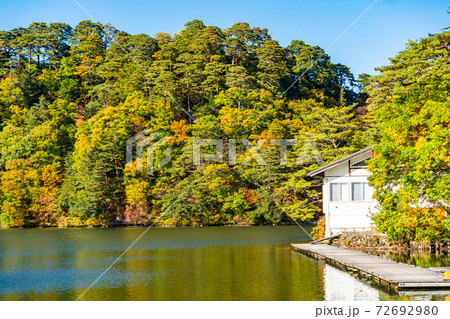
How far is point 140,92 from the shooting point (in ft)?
196

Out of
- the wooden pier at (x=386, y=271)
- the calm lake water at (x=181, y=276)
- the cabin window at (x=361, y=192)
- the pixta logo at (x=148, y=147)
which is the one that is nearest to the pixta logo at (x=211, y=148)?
the pixta logo at (x=148, y=147)

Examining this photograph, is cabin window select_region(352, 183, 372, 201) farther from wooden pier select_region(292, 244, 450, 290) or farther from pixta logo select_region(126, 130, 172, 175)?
pixta logo select_region(126, 130, 172, 175)

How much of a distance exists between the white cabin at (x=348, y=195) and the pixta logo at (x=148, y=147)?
2938cm

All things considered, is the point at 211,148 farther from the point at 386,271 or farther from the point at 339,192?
the point at 386,271

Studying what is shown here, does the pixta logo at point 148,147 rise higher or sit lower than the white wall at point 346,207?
higher

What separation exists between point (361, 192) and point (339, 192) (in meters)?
1.01

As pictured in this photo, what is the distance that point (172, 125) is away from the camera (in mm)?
53656

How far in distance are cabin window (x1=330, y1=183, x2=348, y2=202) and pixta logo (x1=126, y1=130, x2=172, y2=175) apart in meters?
29.4

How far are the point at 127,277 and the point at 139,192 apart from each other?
3421cm

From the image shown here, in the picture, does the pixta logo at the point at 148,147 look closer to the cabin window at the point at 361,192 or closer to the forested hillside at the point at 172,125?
the forested hillside at the point at 172,125

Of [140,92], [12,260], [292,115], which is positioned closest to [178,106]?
[140,92]

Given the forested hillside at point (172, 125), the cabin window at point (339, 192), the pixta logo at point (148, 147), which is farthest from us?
the pixta logo at point (148, 147)

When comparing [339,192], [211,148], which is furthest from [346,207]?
[211,148]

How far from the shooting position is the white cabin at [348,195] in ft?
74.8
